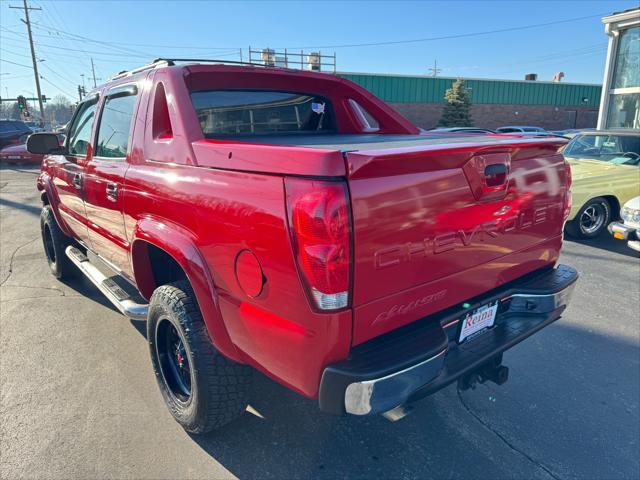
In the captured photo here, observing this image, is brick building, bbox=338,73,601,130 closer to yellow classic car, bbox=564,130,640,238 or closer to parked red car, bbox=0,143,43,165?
parked red car, bbox=0,143,43,165

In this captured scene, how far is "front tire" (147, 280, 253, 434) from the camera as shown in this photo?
229 cm

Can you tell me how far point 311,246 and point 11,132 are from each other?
24878 mm

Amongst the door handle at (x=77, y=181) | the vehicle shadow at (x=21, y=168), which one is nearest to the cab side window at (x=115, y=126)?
the door handle at (x=77, y=181)

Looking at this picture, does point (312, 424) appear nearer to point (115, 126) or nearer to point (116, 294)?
point (116, 294)

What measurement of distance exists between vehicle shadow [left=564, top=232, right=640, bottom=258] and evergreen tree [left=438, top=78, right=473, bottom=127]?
27.4m

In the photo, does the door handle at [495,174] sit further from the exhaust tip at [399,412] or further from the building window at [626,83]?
the building window at [626,83]

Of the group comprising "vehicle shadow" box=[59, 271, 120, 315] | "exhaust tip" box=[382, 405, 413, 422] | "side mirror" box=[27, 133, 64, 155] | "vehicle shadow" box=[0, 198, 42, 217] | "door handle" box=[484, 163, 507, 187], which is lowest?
"vehicle shadow" box=[59, 271, 120, 315]

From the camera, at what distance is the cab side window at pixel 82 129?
3.79 meters

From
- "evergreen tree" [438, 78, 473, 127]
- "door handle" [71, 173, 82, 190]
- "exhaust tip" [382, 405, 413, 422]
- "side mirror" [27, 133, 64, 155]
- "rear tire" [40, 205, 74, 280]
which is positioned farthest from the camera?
"evergreen tree" [438, 78, 473, 127]

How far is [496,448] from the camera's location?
8.20 feet

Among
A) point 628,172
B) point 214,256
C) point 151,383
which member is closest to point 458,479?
point 214,256

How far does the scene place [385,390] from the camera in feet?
5.72

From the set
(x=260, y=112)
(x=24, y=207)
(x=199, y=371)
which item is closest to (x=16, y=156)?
(x=24, y=207)

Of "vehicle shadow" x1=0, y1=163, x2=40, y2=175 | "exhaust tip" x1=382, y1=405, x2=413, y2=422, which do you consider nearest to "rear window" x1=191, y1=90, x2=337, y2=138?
"exhaust tip" x1=382, y1=405, x2=413, y2=422
